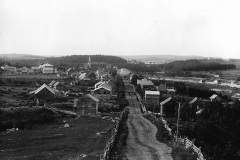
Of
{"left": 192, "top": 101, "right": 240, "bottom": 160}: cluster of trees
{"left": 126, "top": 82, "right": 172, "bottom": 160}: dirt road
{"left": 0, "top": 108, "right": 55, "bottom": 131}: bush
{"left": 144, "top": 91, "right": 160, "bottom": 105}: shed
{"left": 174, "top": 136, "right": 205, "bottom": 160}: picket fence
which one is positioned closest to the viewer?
{"left": 174, "top": 136, "right": 205, "bottom": 160}: picket fence

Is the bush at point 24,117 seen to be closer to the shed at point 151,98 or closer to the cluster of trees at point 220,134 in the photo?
the cluster of trees at point 220,134

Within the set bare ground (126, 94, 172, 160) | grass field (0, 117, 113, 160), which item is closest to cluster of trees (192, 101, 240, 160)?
bare ground (126, 94, 172, 160)

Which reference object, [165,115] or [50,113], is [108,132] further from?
[165,115]

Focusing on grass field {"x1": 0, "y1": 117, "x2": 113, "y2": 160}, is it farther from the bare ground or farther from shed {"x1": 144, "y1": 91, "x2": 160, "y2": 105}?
shed {"x1": 144, "y1": 91, "x2": 160, "y2": 105}

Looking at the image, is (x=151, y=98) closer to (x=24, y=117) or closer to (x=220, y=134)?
(x=220, y=134)

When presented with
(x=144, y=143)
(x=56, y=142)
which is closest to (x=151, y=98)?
(x=144, y=143)
